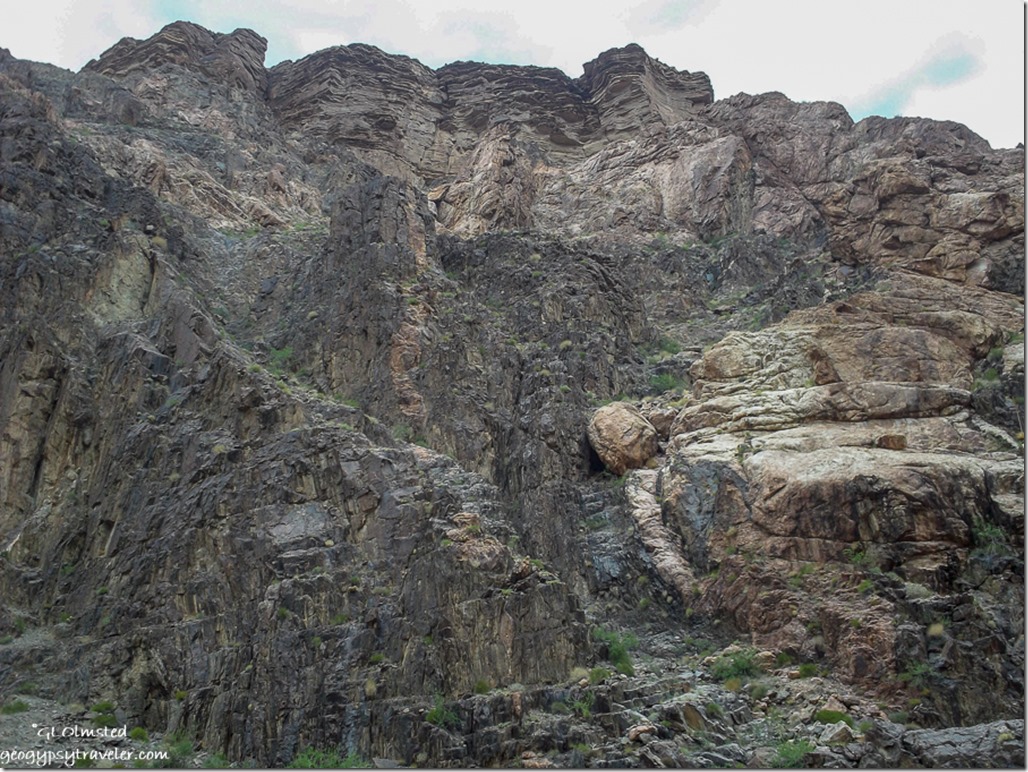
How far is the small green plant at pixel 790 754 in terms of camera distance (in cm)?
2563

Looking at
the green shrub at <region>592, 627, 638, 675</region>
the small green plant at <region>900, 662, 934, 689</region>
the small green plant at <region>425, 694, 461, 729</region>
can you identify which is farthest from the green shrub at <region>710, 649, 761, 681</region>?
the small green plant at <region>425, 694, 461, 729</region>

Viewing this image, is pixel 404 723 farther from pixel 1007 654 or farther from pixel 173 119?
pixel 173 119

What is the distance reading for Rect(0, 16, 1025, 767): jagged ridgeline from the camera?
28.7 meters

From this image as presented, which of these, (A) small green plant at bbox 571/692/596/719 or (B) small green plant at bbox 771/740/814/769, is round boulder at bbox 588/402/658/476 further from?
(B) small green plant at bbox 771/740/814/769

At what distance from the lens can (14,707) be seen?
94.8 feet

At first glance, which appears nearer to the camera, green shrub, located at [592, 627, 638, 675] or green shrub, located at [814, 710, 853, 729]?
green shrub, located at [814, 710, 853, 729]

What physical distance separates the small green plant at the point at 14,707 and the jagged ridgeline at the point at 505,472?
0.46 m

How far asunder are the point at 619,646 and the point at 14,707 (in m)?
17.9

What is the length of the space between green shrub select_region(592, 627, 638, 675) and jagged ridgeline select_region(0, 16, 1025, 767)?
117mm

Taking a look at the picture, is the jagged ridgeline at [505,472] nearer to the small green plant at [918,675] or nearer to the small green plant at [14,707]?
the small green plant at [918,675]

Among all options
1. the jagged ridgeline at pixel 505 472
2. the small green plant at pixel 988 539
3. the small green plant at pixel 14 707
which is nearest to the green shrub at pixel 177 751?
the jagged ridgeline at pixel 505 472

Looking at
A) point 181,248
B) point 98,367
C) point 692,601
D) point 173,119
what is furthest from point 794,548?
point 173,119

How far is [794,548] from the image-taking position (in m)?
33.1

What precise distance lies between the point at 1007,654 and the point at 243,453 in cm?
2502
